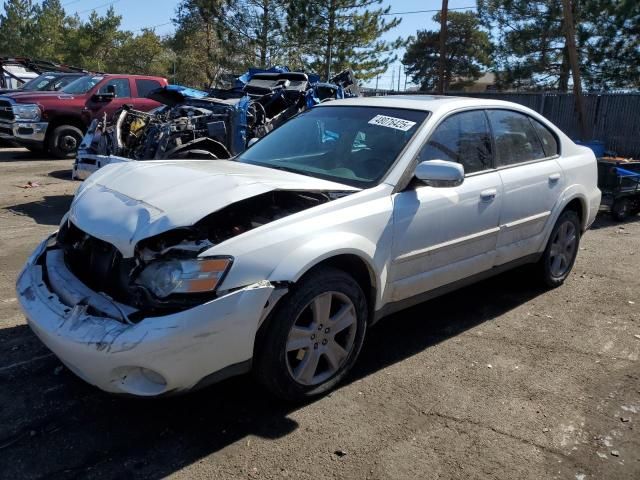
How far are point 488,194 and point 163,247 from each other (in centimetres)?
232

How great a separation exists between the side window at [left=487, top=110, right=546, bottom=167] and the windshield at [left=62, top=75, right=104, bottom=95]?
11.0 metres

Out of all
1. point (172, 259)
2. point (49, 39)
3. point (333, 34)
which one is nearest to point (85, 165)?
point (172, 259)

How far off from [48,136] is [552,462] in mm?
12534

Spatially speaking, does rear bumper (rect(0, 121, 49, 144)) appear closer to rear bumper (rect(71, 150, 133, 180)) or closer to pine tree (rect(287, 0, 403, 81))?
rear bumper (rect(71, 150, 133, 180))

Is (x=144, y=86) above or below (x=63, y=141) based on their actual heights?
above

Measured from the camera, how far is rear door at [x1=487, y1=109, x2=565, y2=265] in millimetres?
4301

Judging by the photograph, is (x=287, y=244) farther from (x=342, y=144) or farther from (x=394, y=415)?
(x=342, y=144)

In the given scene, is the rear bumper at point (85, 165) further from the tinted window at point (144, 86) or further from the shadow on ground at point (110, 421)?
the tinted window at point (144, 86)

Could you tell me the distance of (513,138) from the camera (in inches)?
180

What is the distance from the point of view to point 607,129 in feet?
50.7

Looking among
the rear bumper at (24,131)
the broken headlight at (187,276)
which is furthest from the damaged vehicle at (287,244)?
the rear bumper at (24,131)

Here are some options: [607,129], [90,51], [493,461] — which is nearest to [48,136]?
[493,461]

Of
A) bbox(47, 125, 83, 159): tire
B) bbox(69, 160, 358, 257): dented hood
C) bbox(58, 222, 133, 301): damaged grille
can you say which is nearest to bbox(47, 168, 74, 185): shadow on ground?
bbox(47, 125, 83, 159): tire

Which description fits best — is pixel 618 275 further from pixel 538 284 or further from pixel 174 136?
pixel 174 136
